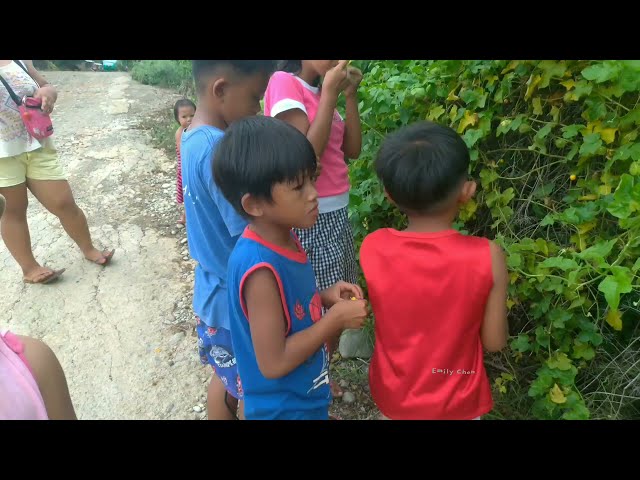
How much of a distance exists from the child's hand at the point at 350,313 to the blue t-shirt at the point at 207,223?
395mm

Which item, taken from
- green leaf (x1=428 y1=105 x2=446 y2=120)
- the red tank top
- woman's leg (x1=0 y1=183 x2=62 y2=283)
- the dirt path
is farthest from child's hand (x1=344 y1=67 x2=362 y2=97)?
woman's leg (x1=0 y1=183 x2=62 y2=283)

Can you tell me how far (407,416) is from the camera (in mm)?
1545

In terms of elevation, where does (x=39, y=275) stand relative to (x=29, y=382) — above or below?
below

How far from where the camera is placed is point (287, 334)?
141cm

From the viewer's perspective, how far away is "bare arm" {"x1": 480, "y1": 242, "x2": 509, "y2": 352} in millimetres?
1354

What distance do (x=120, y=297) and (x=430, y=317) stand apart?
2.64 meters

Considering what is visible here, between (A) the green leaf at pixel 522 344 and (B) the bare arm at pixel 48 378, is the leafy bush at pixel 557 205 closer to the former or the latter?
(A) the green leaf at pixel 522 344

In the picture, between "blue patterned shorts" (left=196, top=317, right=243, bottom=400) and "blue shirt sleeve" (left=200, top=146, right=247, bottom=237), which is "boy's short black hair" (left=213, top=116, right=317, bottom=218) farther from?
"blue patterned shorts" (left=196, top=317, right=243, bottom=400)

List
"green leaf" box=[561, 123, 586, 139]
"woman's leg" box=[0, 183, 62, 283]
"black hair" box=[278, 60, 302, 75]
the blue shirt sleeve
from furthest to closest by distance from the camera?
"woman's leg" box=[0, 183, 62, 283]
"black hair" box=[278, 60, 302, 75]
"green leaf" box=[561, 123, 586, 139]
the blue shirt sleeve

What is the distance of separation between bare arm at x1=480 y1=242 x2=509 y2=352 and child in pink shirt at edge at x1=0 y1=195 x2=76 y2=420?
1108 millimetres

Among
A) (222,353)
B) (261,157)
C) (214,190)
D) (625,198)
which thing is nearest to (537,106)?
(625,198)

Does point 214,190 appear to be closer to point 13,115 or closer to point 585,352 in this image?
point 585,352

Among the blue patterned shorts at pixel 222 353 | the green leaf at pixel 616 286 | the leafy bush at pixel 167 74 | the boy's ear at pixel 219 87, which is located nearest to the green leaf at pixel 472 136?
the green leaf at pixel 616 286

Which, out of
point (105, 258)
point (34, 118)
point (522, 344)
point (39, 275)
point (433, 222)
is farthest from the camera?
point (105, 258)
